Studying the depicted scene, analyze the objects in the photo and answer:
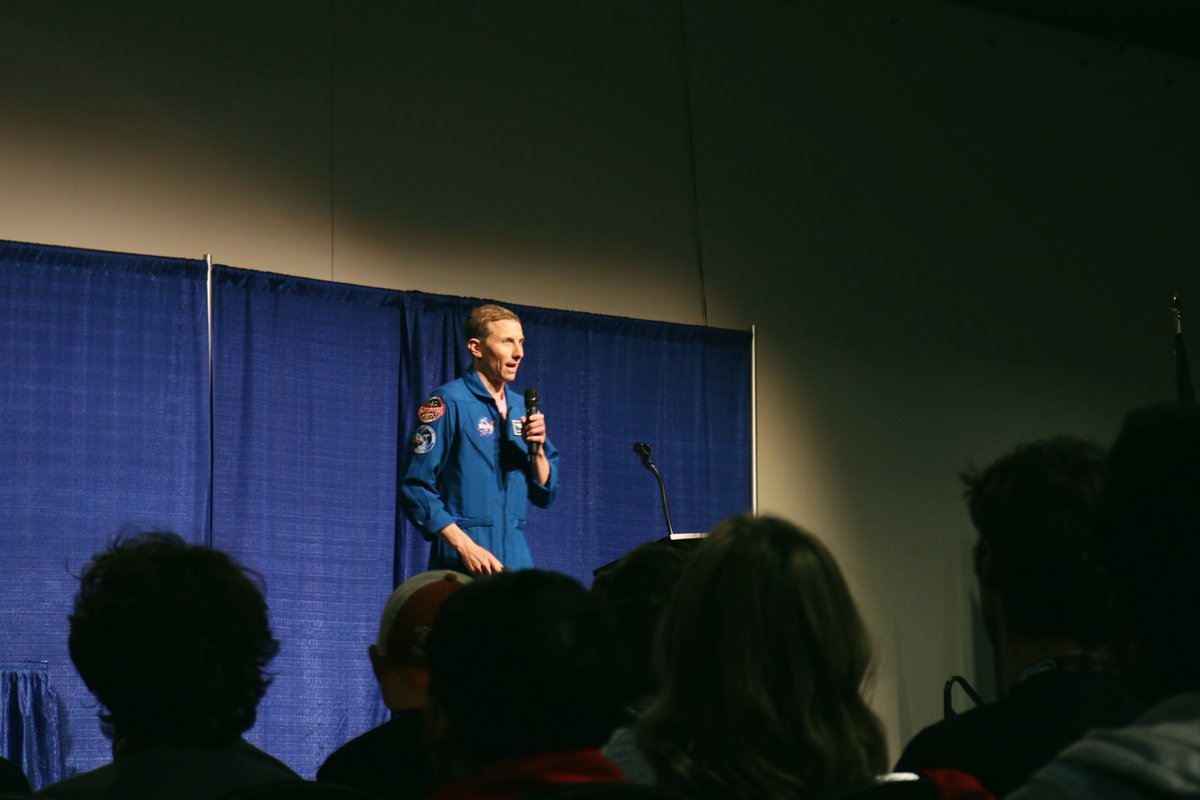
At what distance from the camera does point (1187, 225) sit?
27.3ft

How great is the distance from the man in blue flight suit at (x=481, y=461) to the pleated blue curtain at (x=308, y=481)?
2.52ft

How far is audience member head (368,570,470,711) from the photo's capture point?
216 centimetres

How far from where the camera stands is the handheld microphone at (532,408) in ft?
15.7

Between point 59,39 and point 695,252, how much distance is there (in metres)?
2.97

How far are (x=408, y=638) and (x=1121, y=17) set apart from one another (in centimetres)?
708

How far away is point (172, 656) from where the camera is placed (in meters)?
1.69

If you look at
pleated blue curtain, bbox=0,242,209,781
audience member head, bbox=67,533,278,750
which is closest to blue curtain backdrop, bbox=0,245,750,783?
pleated blue curtain, bbox=0,242,209,781

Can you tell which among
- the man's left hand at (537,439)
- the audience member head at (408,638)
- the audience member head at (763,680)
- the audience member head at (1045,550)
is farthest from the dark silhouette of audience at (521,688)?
the man's left hand at (537,439)

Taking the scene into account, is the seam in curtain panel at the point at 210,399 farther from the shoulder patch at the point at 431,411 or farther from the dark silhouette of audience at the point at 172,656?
the dark silhouette of audience at the point at 172,656

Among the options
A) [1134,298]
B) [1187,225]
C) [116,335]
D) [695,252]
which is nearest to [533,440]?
[116,335]

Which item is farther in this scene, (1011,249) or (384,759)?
(1011,249)

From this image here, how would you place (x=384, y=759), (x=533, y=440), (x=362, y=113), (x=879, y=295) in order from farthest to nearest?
(x=879, y=295), (x=362, y=113), (x=533, y=440), (x=384, y=759)

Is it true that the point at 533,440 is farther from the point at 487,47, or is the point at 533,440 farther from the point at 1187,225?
the point at 1187,225

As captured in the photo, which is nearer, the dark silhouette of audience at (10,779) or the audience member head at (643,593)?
the dark silhouette of audience at (10,779)
